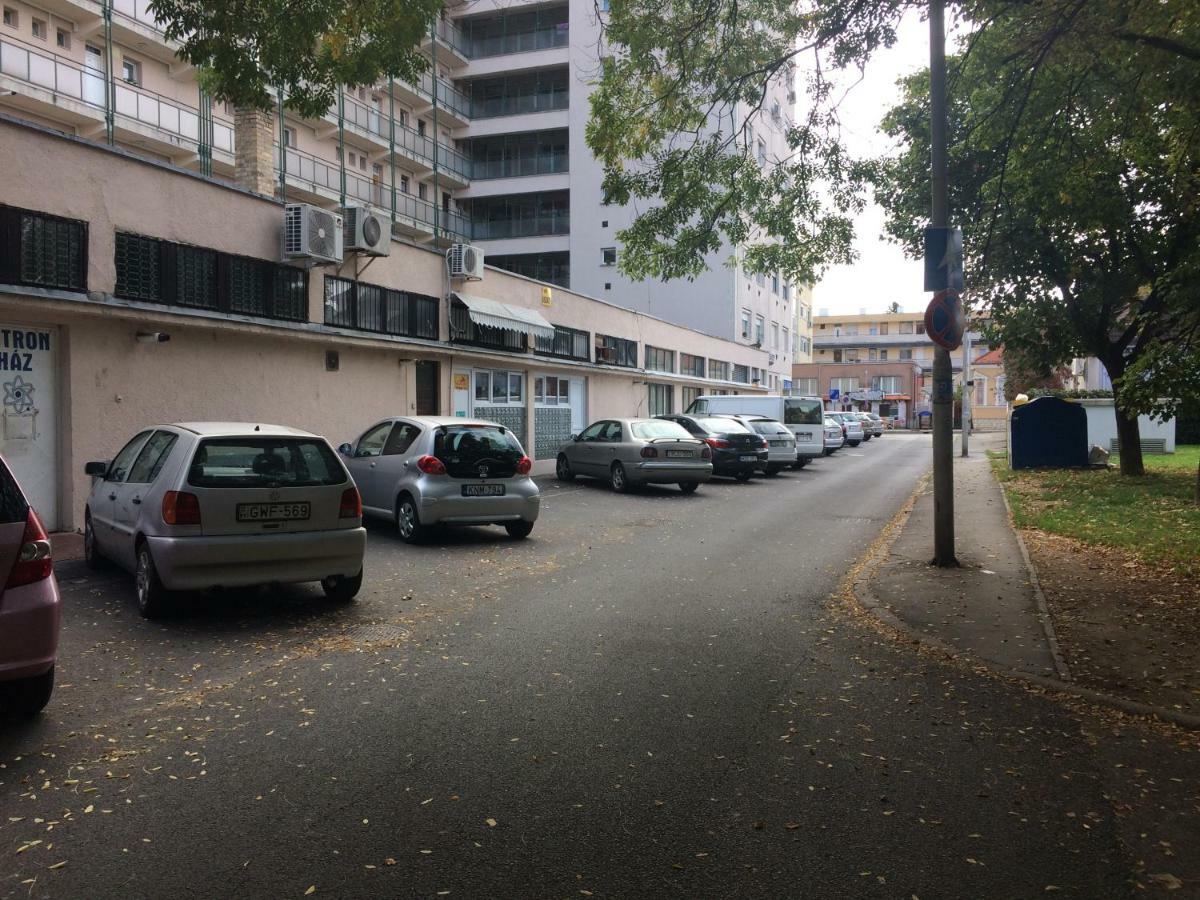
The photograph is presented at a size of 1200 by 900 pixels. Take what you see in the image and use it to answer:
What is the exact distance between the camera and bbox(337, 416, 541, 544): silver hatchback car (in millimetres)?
10891

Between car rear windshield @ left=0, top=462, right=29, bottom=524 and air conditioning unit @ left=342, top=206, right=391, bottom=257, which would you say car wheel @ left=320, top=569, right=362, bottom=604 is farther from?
air conditioning unit @ left=342, top=206, right=391, bottom=257

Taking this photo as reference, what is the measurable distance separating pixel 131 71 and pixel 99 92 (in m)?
2.65

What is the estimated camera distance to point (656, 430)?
1838 cm

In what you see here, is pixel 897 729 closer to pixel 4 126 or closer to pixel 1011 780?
pixel 1011 780

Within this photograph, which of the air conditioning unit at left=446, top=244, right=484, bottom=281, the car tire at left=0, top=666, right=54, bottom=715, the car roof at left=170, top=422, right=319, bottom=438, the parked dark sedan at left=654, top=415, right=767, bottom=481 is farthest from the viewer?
the parked dark sedan at left=654, top=415, right=767, bottom=481

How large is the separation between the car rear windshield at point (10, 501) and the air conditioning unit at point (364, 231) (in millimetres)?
12009

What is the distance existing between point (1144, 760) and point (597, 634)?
3547 mm

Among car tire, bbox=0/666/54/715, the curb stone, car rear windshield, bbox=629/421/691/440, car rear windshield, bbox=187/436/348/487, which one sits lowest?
the curb stone

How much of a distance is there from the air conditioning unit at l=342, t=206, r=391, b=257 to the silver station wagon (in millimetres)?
8926

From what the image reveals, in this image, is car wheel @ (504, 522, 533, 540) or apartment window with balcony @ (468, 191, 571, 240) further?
apartment window with balcony @ (468, 191, 571, 240)

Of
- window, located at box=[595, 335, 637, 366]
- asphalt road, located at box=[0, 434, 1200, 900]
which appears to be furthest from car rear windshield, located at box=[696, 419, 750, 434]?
asphalt road, located at box=[0, 434, 1200, 900]

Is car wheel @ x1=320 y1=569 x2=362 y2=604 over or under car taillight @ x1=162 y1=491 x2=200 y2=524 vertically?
under

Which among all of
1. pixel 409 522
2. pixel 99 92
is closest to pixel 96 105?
pixel 99 92

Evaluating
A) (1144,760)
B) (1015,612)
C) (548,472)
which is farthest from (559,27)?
(1144,760)
